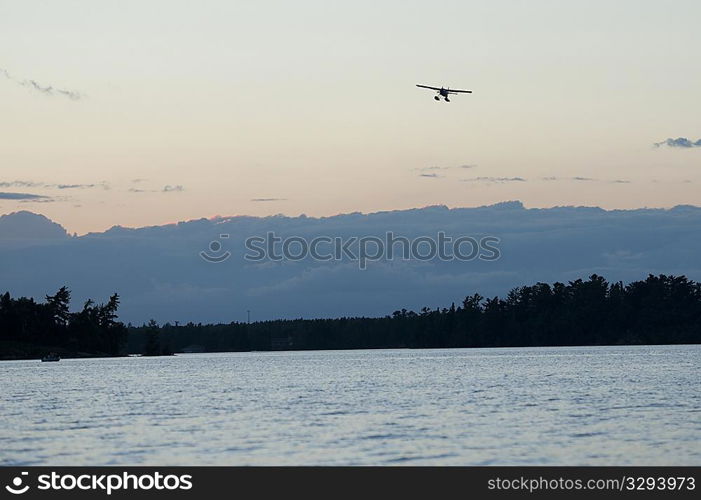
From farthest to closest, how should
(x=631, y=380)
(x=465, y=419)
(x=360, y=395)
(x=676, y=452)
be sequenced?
1. (x=631, y=380)
2. (x=360, y=395)
3. (x=465, y=419)
4. (x=676, y=452)

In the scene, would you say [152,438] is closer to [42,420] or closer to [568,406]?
[42,420]

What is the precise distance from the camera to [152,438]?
63.7 m

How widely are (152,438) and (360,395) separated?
3777 cm

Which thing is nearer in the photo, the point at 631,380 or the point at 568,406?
the point at 568,406
